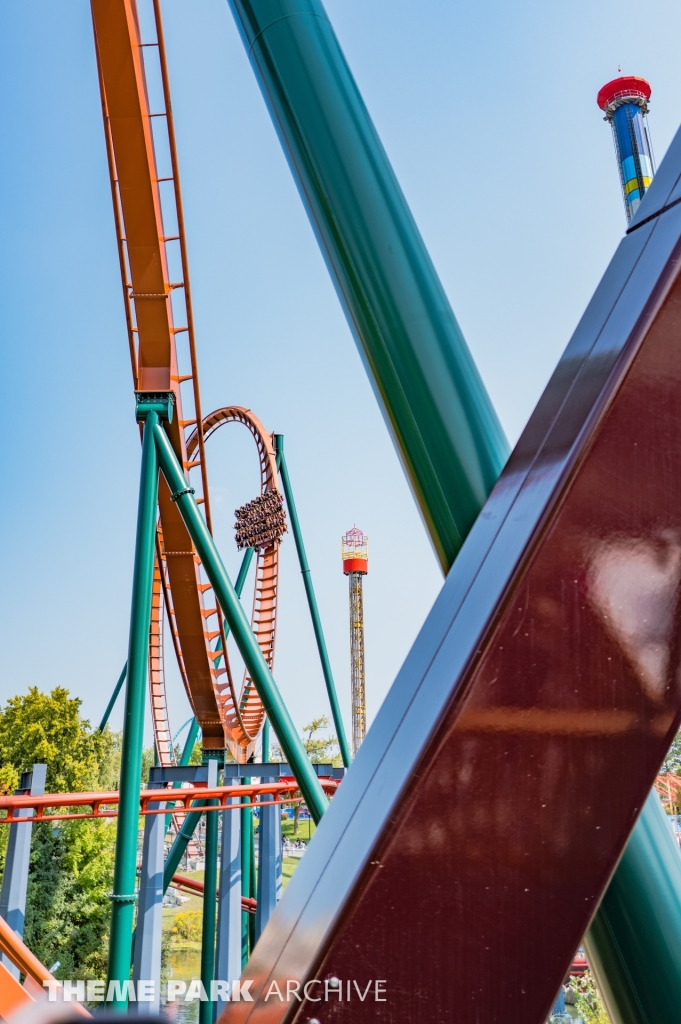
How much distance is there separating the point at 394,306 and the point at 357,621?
107 ft

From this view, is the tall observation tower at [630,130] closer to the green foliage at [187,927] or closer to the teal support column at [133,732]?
the teal support column at [133,732]

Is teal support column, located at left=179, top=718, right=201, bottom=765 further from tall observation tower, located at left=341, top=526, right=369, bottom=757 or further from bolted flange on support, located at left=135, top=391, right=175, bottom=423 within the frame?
tall observation tower, located at left=341, top=526, right=369, bottom=757

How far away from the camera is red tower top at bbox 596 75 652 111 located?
13348mm

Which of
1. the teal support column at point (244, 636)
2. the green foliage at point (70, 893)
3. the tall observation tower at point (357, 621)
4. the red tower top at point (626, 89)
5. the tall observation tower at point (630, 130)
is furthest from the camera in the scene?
the tall observation tower at point (357, 621)

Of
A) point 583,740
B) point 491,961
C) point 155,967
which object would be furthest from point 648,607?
point 155,967

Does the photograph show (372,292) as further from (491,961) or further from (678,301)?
(491,961)

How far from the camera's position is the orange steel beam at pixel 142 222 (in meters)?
3.93

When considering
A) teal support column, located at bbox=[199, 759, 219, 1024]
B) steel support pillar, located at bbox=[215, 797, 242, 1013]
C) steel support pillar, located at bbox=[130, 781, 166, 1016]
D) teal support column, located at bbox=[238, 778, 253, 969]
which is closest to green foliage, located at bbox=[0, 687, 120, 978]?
teal support column, located at bbox=[238, 778, 253, 969]

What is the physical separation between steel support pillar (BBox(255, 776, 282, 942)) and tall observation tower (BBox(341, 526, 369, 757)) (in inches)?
875

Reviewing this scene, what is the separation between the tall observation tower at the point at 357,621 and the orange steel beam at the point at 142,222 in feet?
84.9

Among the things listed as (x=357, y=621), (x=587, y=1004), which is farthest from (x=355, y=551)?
(x=587, y=1004)

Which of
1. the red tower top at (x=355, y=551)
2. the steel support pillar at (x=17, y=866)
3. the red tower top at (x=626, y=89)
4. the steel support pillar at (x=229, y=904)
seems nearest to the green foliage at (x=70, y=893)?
the steel support pillar at (x=229, y=904)

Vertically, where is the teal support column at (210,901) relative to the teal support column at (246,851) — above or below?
below

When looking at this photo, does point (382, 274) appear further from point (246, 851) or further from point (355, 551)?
point (355, 551)
